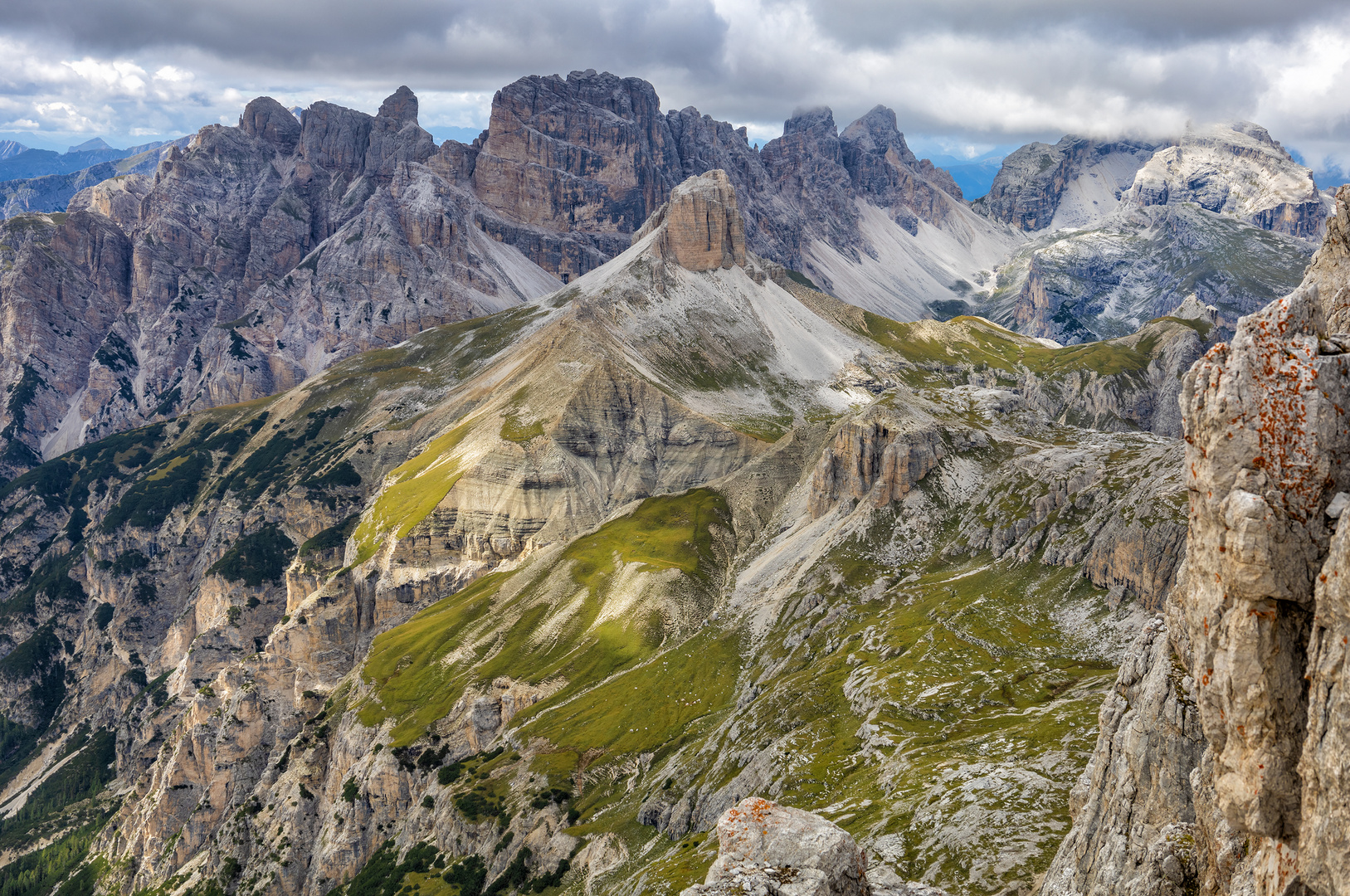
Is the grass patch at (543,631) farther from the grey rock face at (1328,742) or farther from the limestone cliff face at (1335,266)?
the grey rock face at (1328,742)

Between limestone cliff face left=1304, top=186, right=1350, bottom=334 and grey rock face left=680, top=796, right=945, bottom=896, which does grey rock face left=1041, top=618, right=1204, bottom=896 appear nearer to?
grey rock face left=680, top=796, right=945, bottom=896

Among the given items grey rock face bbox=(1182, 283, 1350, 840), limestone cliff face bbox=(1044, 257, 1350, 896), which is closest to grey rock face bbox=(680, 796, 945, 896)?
limestone cliff face bbox=(1044, 257, 1350, 896)

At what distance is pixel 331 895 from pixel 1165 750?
5709 inches

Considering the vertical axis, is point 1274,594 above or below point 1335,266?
below

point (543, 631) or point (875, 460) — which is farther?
point (543, 631)

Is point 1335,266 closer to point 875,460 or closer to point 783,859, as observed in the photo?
point 783,859

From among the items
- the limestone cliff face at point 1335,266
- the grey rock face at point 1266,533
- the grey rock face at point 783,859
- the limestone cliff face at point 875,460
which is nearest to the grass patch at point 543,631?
the limestone cliff face at point 875,460

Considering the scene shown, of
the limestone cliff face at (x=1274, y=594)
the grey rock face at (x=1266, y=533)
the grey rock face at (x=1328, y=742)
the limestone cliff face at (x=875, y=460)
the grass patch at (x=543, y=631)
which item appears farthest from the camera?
the grass patch at (x=543, y=631)

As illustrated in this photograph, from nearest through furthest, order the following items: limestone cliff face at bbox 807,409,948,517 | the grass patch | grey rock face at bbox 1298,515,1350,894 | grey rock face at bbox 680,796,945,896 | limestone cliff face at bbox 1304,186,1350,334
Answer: grey rock face at bbox 1298,515,1350,894, limestone cliff face at bbox 1304,186,1350,334, grey rock face at bbox 680,796,945,896, limestone cliff face at bbox 807,409,948,517, the grass patch

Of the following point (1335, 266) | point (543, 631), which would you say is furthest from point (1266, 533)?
point (543, 631)

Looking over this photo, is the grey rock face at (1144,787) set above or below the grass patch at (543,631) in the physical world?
above

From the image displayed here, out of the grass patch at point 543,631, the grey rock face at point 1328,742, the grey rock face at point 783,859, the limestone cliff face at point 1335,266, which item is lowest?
the grass patch at point 543,631

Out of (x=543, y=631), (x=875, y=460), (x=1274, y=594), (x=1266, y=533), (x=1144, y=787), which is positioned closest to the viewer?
(x=1266, y=533)


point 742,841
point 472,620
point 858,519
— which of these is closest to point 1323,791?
point 742,841
